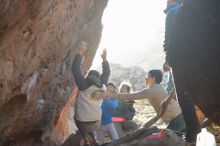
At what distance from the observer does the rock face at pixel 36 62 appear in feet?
25.1

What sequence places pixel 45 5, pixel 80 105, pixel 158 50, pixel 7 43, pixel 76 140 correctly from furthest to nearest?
pixel 158 50, pixel 76 140, pixel 80 105, pixel 45 5, pixel 7 43

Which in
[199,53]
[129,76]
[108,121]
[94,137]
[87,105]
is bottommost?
[94,137]

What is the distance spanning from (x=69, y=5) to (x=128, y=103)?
15.1 ft

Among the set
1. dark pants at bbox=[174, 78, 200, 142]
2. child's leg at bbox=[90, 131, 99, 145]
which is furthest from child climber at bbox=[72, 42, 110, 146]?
dark pants at bbox=[174, 78, 200, 142]

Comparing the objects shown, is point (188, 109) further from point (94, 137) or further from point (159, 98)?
point (94, 137)

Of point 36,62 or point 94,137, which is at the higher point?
point 36,62

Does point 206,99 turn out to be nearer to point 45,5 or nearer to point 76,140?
point 45,5

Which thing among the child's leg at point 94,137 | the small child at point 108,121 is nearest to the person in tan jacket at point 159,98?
the child's leg at point 94,137

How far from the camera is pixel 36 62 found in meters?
9.16

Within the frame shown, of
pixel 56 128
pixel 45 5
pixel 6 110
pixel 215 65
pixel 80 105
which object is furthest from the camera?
pixel 56 128

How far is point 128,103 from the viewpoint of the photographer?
13102 mm

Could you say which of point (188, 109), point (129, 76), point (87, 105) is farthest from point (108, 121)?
point (129, 76)

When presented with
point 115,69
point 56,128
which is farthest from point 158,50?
point 56,128

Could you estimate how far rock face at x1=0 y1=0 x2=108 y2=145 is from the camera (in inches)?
301
